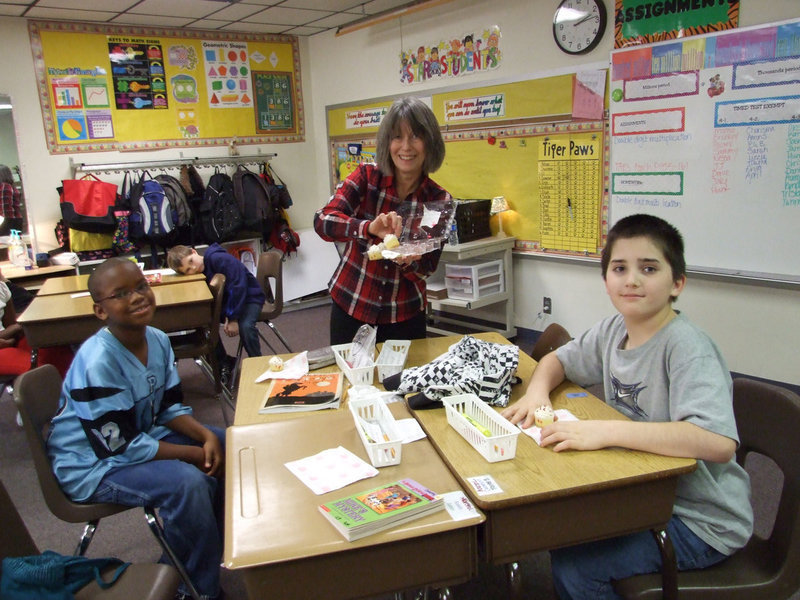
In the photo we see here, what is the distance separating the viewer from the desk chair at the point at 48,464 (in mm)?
1619

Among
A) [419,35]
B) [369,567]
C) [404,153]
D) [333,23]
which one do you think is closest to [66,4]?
[333,23]

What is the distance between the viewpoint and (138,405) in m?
1.80

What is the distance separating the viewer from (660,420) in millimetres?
1383

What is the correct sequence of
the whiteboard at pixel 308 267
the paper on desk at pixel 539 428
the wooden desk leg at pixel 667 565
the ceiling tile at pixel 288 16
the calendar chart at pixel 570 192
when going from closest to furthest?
the wooden desk leg at pixel 667 565 → the paper on desk at pixel 539 428 → the calendar chart at pixel 570 192 → the ceiling tile at pixel 288 16 → the whiteboard at pixel 308 267

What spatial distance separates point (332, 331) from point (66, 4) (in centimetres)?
392

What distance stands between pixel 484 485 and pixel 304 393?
0.70 m

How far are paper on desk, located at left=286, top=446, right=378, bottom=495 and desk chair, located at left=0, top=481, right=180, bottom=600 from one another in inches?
15.8

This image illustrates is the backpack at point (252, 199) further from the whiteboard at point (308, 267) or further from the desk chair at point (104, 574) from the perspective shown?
the desk chair at point (104, 574)

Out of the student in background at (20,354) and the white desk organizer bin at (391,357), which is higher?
the white desk organizer bin at (391,357)

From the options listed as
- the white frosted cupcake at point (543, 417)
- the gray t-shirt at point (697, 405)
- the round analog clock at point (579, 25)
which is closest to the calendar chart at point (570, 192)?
the round analog clock at point (579, 25)

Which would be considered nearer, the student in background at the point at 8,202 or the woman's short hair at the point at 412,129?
the woman's short hair at the point at 412,129

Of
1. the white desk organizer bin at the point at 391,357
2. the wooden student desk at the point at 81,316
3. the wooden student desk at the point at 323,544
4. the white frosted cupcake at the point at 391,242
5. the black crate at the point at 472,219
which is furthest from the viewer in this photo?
the black crate at the point at 472,219

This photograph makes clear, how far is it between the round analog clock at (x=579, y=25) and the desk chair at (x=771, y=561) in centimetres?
291

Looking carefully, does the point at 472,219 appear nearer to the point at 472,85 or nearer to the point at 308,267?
the point at 472,85
